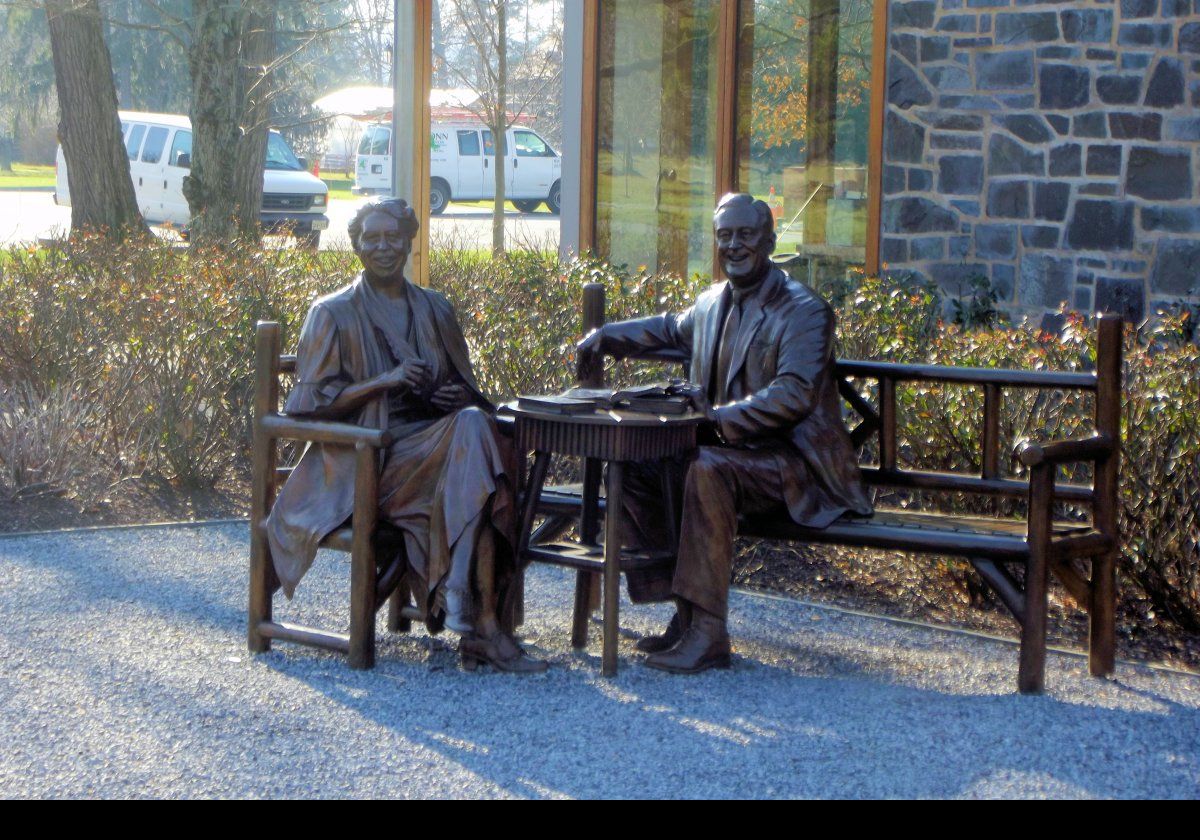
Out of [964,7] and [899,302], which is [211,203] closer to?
[964,7]

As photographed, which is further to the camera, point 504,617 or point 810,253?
point 810,253

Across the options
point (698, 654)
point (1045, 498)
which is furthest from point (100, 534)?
point (1045, 498)

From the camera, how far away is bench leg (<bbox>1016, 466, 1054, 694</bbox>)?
4.59m

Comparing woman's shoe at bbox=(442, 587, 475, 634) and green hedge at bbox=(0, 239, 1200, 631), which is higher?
green hedge at bbox=(0, 239, 1200, 631)

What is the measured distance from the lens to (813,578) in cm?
632

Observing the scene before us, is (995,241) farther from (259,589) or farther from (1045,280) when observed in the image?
(259,589)

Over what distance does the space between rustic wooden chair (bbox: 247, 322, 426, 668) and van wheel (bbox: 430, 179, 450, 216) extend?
22239mm

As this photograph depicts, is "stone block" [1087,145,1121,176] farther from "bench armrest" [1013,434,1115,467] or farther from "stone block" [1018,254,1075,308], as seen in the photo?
"bench armrest" [1013,434,1115,467]

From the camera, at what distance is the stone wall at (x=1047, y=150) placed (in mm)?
8539

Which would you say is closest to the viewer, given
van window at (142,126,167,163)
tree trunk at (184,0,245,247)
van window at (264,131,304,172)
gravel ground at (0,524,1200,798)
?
gravel ground at (0,524,1200,798)

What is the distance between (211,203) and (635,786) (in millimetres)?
10969

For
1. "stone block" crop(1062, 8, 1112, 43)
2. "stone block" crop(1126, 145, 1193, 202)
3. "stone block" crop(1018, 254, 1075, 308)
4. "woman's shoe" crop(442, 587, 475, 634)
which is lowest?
"woman's shoe" crop(442, 587, 475, 634)

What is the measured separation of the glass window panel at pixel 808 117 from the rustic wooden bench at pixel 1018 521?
15.4 feet

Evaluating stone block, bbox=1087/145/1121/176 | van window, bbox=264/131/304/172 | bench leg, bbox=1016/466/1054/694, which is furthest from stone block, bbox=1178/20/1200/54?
van window, bbox=264/131/304/172
